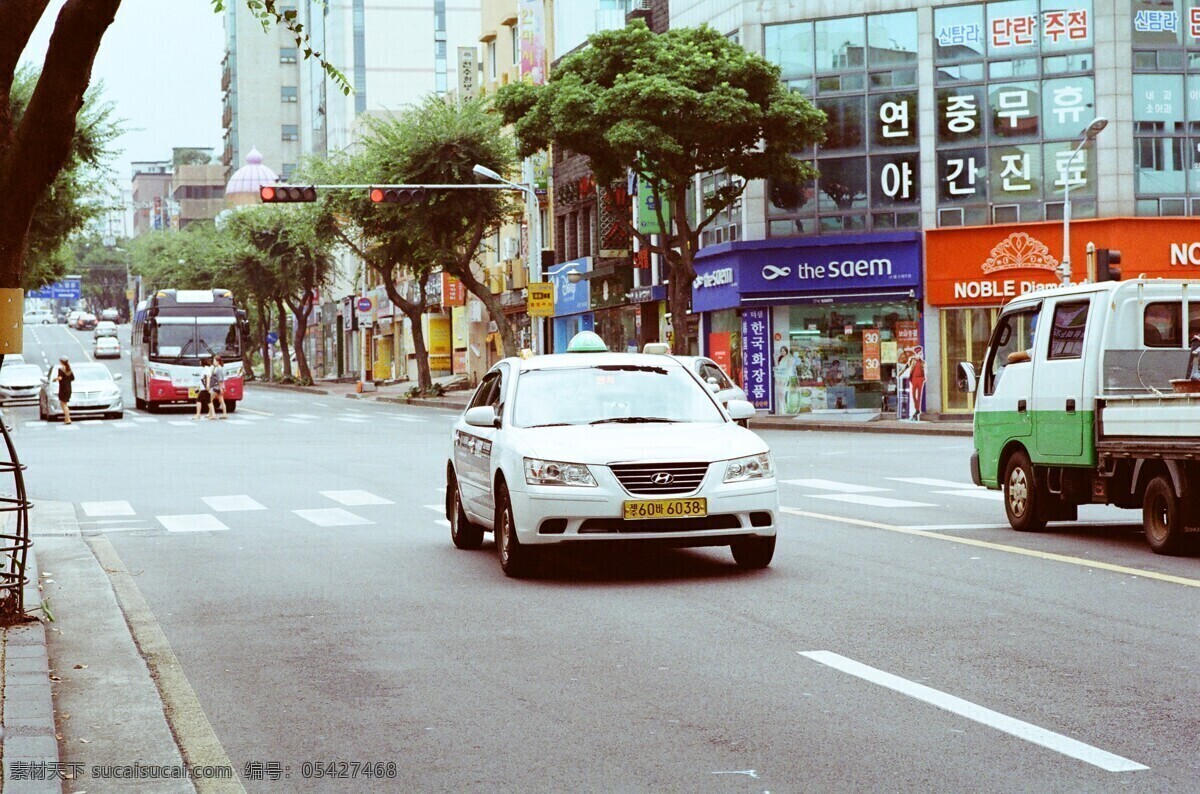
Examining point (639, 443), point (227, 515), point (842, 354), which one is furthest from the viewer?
point (842, 354)

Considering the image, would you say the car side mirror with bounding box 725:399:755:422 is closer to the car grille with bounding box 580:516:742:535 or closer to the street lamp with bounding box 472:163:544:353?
the car grille with bounding box 580:516:742:535

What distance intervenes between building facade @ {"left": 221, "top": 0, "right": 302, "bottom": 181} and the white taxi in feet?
433

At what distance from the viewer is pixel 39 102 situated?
9.12 metres

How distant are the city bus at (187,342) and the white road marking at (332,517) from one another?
33484 mm

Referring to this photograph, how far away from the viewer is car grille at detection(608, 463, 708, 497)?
11.6 metres

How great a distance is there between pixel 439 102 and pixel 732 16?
1364 centimetres

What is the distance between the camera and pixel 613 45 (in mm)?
41000

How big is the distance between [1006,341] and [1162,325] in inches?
79.7

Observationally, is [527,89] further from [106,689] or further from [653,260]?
[106,689]

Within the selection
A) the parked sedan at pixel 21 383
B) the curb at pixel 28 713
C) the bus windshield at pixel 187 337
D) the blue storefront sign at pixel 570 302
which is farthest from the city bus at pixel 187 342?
the curb at pixel 28 713

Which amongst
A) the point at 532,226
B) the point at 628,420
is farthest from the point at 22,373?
the point at 628,420

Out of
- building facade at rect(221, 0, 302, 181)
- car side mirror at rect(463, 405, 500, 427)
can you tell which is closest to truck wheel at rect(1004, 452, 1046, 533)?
car side mirror at rect(463, 405, 500, 427)

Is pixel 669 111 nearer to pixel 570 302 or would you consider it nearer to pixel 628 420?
pixel 570 302

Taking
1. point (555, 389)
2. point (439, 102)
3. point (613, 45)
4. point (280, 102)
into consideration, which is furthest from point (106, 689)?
point (280, 102)
